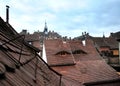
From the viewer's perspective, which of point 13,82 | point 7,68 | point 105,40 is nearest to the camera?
point 13,82

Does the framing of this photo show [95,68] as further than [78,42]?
No

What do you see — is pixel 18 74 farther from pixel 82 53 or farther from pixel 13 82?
pixel 82 53

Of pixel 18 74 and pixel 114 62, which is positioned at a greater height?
pixel 18 74

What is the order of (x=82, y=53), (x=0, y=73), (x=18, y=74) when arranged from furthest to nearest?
(x=82, y=53) < (x=18, y=74) < (x=0, y=73)

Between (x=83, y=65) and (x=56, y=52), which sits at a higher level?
(x=56, y=52)

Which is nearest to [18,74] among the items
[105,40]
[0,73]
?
A: [0,73]

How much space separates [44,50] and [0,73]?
1024 inches

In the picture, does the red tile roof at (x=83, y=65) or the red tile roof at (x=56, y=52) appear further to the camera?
the red tile roof at (x=56, y=52)

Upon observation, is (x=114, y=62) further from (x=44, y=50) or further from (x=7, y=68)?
(x=7, y=68)

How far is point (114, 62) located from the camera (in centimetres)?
2997

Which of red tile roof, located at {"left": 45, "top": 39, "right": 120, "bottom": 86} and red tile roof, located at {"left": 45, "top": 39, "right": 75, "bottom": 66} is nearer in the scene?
red tile roof, located at {"left": 45, "top": 39, "right": 120, "bottom": 86}

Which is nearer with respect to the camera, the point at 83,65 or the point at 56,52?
the point at 83,65

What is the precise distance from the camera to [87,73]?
26.6 meters

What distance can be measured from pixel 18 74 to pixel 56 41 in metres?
26.8
